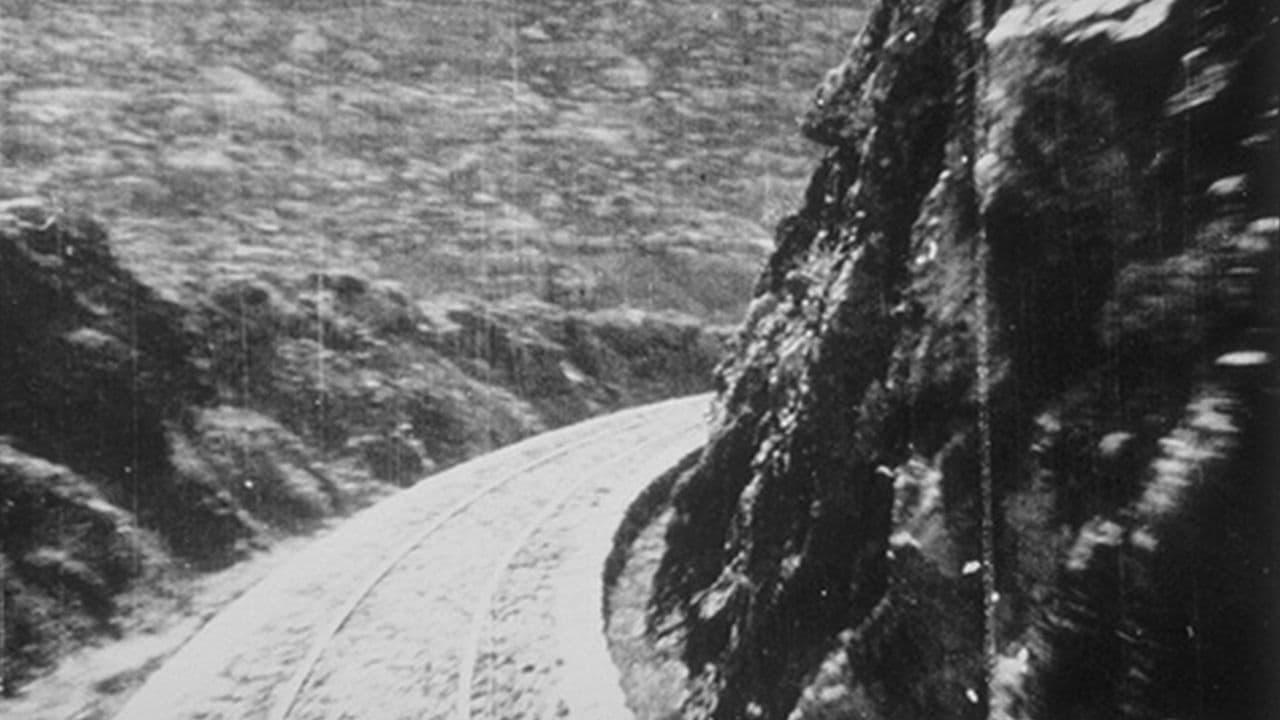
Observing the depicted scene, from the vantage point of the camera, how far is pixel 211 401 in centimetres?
1474

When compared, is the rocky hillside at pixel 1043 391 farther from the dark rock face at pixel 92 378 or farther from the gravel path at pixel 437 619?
the dark rock face at pixel 92 378

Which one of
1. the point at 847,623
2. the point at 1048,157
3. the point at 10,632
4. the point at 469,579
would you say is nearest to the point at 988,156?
the point at 1048,157

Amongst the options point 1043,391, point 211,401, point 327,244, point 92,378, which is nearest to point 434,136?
point 327,244

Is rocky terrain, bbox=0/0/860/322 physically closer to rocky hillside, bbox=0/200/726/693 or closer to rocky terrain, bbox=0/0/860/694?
rocky terrain, bbox=0/0/860/694

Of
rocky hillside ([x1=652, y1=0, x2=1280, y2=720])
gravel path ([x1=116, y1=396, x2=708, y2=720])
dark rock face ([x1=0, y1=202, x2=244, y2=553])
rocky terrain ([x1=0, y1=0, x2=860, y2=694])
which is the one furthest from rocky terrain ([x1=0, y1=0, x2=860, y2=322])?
rocky hillside ([x1=652, y1=0, x2=1280, y2=720])

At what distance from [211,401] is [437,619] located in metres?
6.74

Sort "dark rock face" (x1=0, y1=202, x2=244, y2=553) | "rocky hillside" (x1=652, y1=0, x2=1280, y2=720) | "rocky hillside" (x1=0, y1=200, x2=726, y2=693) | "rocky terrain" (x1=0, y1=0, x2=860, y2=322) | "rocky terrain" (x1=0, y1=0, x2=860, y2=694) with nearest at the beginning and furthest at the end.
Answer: "rocky hillside" (x1=652, y1=0, x2=1280, y2=720)
"rocky hillside" (x1=0, y1=200, x2=726, y2=693)
"dark rock face" (x1=0, y1=202, x2=244, y2=553)
"rocky terrain" (x1=0, y1=0, x2=860, y2=694)
"rocky terrain" (x1=0, y1=0, x2=860, y2=322)

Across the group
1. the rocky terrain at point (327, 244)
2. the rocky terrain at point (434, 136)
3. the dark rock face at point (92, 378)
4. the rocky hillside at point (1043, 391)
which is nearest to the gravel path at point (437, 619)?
the rocky terrain at point (327, 244)

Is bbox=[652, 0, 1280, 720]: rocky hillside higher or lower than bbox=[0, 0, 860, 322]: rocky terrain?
lower

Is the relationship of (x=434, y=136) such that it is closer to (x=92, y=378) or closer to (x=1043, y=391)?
(x=92, y=378)

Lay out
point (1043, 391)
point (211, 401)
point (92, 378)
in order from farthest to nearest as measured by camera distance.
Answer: point (211, 401) < point (92, 378) < point (1043, 391)

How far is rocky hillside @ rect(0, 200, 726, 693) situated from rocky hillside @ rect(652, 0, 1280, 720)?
8.49 m

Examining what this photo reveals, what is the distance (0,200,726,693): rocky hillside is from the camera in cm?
1155

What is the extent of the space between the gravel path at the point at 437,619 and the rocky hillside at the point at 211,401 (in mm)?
1540
